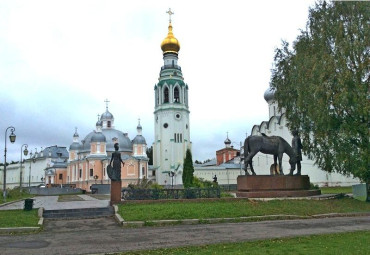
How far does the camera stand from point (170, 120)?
228 ft

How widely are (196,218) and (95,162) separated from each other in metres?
53.0

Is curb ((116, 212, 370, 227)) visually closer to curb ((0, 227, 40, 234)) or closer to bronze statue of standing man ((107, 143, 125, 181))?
curb ((0, 227, 40, 234))

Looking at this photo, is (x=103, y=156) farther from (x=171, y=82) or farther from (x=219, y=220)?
(x=219, y=220)

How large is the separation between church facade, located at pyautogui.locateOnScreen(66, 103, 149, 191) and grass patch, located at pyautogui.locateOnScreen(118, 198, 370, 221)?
4664 cm

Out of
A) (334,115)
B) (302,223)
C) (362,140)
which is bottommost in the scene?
(302,223)

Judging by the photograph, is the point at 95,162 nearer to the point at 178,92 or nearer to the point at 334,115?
the point at 178,92

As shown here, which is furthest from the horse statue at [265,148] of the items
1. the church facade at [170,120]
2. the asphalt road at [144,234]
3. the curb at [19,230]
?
the church facade at [170,120]

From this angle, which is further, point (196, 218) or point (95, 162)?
point (95, 162)

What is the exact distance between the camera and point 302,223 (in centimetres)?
1370

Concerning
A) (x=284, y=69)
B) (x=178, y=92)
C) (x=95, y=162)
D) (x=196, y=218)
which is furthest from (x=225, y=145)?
(x=196, y=218)

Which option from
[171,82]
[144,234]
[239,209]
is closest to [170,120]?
[171,82]

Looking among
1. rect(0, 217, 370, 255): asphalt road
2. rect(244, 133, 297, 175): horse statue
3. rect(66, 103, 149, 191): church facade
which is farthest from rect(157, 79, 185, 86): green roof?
rect(0, 217, 370, 255): asphalt road

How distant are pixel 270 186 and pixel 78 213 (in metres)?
10.3

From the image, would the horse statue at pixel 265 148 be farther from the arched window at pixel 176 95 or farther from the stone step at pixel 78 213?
the arched window at pixel 176 95
